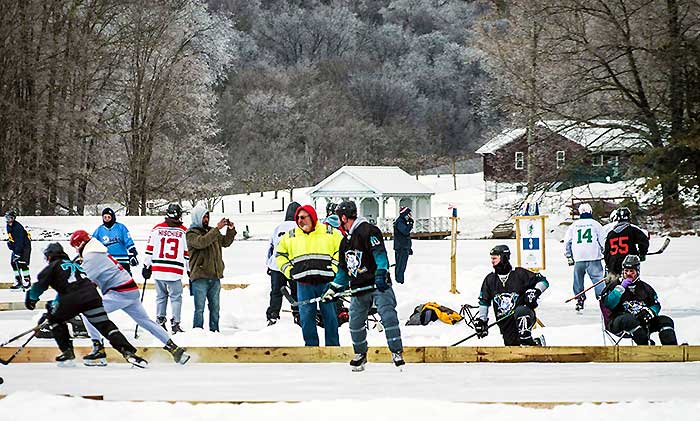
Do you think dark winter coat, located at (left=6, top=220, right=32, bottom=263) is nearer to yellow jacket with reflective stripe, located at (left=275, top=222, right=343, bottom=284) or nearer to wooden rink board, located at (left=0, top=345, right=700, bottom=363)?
wooden rink board, located at (left=0, top=345, right=700, bottom=363)

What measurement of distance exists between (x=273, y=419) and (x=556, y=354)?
4.45 meters

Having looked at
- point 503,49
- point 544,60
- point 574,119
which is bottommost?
point 574,119

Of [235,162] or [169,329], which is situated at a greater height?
[235,162]

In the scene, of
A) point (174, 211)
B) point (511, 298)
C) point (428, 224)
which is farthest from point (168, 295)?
point (428, 224)

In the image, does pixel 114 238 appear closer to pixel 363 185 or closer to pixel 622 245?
pixel 622 245

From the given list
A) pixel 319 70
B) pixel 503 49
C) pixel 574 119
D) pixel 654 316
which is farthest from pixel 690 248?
pixel 319 70

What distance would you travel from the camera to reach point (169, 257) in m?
13.4

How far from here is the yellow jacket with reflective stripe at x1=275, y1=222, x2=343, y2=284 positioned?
1109 cm

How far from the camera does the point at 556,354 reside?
11.0 meters

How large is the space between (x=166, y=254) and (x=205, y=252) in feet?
1.60

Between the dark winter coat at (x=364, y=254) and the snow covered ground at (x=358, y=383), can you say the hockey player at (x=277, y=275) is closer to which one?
the snow covered ground at (x=358, y=383)

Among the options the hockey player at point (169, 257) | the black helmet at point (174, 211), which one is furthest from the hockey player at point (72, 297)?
the black helmet at point (174, 211)

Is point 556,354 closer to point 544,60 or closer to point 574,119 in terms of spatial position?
point 574,119

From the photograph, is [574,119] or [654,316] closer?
[654,316]
